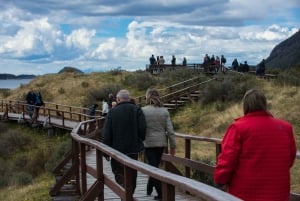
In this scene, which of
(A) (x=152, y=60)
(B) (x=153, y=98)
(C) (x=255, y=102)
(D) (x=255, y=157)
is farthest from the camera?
Result: (A) (x=152, y=60)

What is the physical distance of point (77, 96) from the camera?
41.6 m

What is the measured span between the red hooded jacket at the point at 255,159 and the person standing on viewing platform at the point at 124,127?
306 cm

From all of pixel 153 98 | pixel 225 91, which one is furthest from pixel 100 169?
pixel 225 91

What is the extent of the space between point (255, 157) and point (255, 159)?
0.02 metres

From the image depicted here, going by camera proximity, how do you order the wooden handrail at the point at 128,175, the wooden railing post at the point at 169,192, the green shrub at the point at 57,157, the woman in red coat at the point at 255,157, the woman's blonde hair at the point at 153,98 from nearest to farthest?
1. the wooden handrail at the point at 128,175
2. the wooden railing post at the point at 169,192
3. the woman in red coat at the point at 255,157
4. the woman's blonde hair at the point at 153,98
5. the green shrub at the point at 57,157

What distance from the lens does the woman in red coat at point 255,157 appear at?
4.66m

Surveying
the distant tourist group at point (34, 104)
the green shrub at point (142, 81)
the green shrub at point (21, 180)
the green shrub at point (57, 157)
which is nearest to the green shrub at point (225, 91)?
the green shrub at point (142, 81)

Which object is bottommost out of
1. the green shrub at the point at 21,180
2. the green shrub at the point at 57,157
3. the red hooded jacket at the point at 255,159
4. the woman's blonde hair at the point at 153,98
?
the green shrub at the point at 21,180

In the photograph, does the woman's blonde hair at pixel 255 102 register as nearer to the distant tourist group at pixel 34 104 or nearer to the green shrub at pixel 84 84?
the distant tourist group at pixel 34 104

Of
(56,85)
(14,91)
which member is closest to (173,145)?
(56,85)

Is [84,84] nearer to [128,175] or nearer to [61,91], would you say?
[61,91]

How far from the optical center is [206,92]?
100 ft

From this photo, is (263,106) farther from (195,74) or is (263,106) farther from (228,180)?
(195,74)

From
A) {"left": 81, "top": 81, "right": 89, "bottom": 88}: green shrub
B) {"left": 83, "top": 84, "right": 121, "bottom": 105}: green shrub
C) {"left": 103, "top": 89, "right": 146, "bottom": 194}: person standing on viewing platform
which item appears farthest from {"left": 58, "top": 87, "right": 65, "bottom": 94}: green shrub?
{"left": 103, "top": 89, "right": 146, "bottom": 194}: person standing on viewing platform
